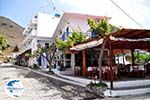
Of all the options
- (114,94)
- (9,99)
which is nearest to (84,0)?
(114,94)

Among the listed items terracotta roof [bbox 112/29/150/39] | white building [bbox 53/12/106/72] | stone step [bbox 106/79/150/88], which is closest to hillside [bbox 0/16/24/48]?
white building [bbox 53/12/106/72]

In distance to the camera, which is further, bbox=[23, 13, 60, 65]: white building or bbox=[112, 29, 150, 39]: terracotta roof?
bbox=[23, 13, 60, 65]: white building

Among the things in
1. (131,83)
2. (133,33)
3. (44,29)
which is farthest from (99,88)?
(44,29)

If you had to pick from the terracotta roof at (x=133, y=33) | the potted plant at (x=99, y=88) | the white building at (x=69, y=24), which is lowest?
the potted plant at (x=99, y=88)

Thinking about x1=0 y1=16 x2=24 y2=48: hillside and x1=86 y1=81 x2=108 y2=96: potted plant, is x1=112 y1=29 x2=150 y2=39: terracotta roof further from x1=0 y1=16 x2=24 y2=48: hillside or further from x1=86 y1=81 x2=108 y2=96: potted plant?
x1=0 y1=16 x2=24 y2=48: hillside

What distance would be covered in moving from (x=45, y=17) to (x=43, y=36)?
4781 millimetres

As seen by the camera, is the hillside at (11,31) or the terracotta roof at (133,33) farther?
the hillside at (11,31)

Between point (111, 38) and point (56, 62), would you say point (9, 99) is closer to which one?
point (111, 38)

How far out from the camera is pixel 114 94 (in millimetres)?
11766

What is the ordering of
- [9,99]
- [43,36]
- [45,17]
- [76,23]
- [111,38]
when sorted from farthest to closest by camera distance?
[45,17] → [43,36] → [76,23] → [111,38] → [9,99]

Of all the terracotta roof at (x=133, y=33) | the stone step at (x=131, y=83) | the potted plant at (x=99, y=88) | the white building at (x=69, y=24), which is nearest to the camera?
the terracotta roof at (x=133, y=33)

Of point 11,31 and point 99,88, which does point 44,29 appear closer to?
point 99,88

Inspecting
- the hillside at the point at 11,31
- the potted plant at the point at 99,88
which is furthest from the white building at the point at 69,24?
the hillside at the point at 11,31

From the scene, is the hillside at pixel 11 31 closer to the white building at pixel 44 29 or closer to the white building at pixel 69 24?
the white building at pixel 44 29
